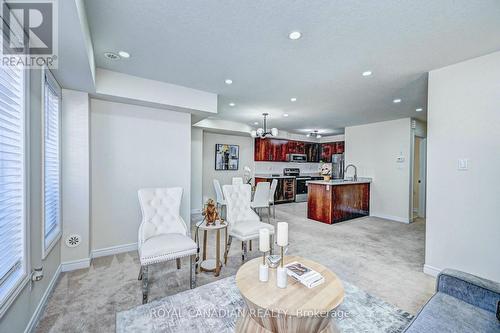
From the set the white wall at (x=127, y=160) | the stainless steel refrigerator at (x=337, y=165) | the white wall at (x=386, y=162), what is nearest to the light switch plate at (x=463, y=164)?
the white wall at (x=386, y=162)

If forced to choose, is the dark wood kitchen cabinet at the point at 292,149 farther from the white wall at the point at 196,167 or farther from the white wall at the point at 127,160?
the white wall at the point at 127,160

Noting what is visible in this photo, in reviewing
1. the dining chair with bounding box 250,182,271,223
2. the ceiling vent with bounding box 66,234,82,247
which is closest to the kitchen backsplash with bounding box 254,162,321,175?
the dining chair with bounding box 250,182,271,223

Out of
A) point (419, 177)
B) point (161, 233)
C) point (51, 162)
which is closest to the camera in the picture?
point (51, 162)

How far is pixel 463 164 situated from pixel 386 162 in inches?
126

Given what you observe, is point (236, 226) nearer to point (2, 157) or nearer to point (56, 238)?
point (56, 238)

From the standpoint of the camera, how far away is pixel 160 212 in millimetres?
2637

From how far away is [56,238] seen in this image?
2354 mm

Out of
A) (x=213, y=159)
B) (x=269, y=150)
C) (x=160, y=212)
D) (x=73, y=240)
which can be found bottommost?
(x=73, y=240)

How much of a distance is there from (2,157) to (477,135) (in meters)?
4.14

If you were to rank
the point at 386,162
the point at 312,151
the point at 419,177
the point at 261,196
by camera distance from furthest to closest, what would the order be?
the point at 312,151
the point at 419,177
the point at 386,162
the point at 261,196

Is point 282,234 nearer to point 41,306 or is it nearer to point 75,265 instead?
point 41,306

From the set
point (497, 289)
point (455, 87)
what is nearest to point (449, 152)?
point (455, 87)

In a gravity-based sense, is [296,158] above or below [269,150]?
below

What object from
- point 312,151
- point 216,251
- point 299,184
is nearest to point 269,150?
point 299,184
